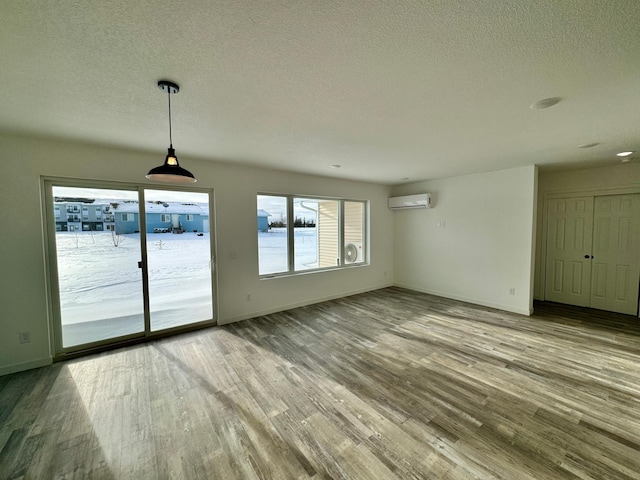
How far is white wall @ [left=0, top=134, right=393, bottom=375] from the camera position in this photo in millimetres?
2709

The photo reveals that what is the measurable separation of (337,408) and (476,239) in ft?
14.1

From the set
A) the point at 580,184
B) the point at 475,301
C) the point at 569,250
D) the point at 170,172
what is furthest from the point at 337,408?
the point at 580,184

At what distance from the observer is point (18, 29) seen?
4.13 feet

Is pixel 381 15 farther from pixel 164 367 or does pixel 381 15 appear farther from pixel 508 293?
pixel 508 293

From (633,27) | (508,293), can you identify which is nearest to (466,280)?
(508,293)

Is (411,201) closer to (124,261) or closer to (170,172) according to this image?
(170,172)

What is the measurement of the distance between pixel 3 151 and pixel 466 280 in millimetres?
7055

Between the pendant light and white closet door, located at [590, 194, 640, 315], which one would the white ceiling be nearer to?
the pendant light

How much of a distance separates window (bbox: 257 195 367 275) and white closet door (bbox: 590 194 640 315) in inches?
168

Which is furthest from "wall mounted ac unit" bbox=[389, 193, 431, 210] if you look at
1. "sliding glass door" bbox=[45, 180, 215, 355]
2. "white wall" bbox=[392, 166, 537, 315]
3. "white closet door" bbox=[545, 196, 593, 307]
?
"sliding glass door" bbox=[45, 180, 215, 355]

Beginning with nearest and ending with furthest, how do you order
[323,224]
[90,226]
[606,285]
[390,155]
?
1. [90,226]
2. [390,155]
3. [606,285]
4. [323,224]

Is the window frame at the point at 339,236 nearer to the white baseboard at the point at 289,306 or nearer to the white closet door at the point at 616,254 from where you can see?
the white baseboard at the point at 289,306

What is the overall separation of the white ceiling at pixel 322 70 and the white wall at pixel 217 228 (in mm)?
402

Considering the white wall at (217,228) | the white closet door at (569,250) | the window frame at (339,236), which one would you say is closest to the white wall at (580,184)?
the white closet door at (569,250)
